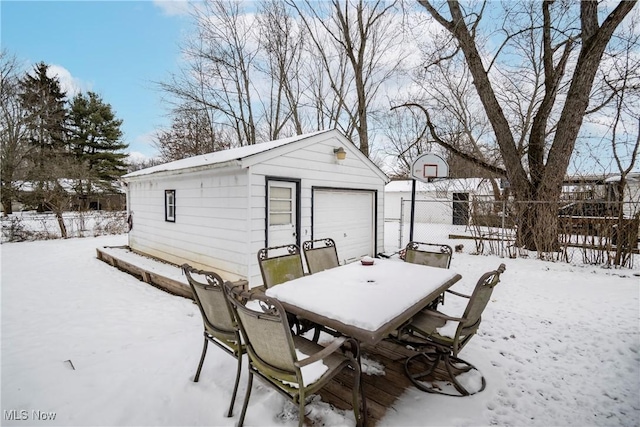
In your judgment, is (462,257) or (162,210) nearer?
(162,210)

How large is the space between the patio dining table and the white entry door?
2104 mm

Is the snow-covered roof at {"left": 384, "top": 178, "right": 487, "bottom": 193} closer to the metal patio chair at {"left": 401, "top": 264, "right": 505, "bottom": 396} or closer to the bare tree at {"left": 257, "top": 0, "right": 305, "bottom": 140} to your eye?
the bare tree at {"left": 257, "top": 0, "right": 305, "bottom": 140}

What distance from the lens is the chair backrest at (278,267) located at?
3053 millimetres

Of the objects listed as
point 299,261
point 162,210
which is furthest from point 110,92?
point 299,261

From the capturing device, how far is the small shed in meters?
4.70

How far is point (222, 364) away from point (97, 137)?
23843mm

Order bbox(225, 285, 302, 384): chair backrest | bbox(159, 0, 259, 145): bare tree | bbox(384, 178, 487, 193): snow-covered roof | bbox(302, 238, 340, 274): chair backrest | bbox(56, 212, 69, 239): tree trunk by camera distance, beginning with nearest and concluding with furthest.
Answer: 1. bbox(225, 285, 302, 384): chair backrest
2. bbox(302, 238, 340, 274): chair backrest
3. bbox(56, 212, 69, 239): tree trunk
4. bbox(159, 0, 259, 145): bare tree
5. bbox(384, 178, 487, 193): snow-covered roof

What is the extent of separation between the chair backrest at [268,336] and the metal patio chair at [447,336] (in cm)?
127

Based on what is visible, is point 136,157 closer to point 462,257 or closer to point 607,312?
point 462,257

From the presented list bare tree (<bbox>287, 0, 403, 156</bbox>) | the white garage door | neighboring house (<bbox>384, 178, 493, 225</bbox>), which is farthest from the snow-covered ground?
neighboring house (<bbox>384, 178, 493, 225</bbox>)

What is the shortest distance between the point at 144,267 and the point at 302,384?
5499 millimetres

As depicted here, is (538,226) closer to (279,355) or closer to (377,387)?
(377,387)

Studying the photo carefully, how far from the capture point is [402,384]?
7.79ft

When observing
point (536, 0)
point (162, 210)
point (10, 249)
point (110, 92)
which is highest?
point (110, 92)
